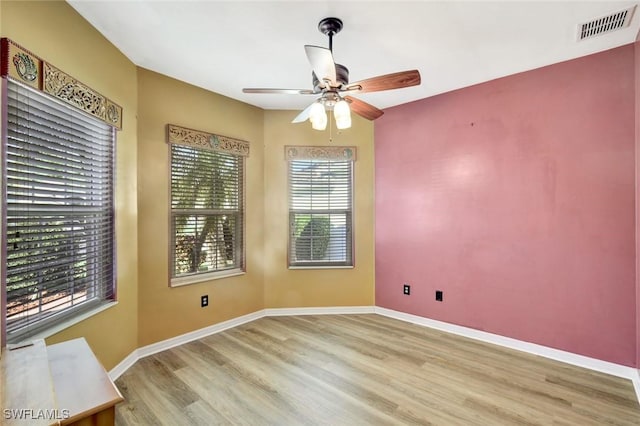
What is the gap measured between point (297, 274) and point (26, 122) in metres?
2.86

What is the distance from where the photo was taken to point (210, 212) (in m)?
3.29

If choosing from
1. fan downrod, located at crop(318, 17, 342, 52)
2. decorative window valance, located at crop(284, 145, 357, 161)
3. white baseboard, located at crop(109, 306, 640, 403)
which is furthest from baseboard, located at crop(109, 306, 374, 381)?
fan downrod, located at crop(318, 17, 342, 52)

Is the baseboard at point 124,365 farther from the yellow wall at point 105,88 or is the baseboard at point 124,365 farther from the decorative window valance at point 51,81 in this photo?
the decorative window valance at point 51,81

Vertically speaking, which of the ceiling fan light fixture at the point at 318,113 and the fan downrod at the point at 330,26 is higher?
the fan downrod at the point at 330,26

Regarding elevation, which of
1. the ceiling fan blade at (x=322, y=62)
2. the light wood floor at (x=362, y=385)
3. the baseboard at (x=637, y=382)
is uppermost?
the ceiling fan blade at (x=322, y=62)

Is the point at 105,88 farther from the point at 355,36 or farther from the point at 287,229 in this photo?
the point at 287,229

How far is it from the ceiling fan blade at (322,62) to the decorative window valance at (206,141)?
174 cm

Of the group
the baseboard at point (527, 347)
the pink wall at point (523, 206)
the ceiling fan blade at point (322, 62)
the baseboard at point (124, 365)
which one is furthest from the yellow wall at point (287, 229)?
the ceiling fan blade at point (322, 62)

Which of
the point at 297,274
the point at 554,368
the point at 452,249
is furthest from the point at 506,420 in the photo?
the point at 297,274

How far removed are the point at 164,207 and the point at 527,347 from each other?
3.71 m

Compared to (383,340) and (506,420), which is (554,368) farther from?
(383,340)

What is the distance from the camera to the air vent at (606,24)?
1.98 metres

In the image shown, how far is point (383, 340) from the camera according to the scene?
3.09 m

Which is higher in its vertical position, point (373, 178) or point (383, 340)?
point (373, 178)
